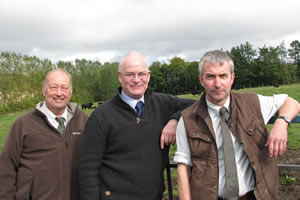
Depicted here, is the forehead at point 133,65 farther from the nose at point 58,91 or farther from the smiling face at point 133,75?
the nose at point 58,91

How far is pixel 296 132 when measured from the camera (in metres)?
8.29

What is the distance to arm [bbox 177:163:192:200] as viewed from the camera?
92.5 inches

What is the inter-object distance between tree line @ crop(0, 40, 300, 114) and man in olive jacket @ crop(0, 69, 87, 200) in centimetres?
5574

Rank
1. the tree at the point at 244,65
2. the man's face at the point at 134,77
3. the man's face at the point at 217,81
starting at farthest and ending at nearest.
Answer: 1. the tree at the point at 244,65
2. the man's face at the point at 134,77
3. the man's face at the point at 217,81

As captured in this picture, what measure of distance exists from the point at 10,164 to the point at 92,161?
42.7 inches

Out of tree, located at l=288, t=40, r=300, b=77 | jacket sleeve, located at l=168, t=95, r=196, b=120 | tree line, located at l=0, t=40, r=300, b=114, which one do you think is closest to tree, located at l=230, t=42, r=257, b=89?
tree line, located at l=0, t=40, r=300, b=114

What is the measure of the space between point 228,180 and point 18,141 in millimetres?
2398

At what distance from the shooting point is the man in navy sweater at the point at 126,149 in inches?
99.6

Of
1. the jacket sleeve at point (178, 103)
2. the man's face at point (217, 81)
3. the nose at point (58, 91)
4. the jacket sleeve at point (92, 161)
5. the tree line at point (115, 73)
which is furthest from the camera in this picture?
the tree line at point (115, 73)

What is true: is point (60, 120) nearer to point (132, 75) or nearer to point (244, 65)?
point (132, 75)

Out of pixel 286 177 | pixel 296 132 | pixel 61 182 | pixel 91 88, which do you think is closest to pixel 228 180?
pixel 61 182

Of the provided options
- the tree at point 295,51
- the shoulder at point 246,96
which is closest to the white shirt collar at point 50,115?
the shoulder at point 246,96

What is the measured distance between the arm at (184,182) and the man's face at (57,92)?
67.7 inches

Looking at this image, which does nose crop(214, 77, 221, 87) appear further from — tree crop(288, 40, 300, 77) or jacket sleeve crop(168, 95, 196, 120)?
tree crop(288, 40, 300, 77)
